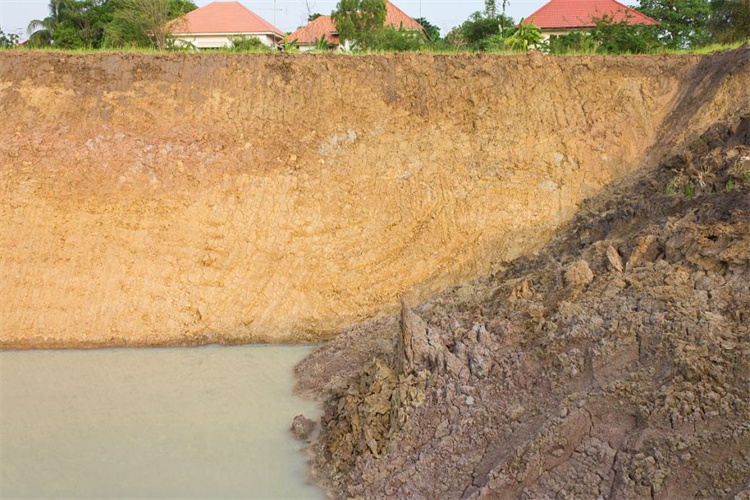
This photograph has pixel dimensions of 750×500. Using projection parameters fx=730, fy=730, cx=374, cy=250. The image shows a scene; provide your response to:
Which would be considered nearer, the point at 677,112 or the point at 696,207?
the point at 696,207

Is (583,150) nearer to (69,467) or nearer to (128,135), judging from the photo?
(128,135)

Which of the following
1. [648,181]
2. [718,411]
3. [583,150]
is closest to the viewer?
[718,411]

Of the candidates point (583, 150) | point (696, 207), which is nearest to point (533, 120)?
point (583, 150)

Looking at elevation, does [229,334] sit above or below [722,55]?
below

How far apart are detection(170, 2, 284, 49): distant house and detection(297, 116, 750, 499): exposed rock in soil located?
23.6 meters

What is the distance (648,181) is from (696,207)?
2.55 meters

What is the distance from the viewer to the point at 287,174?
1221 centimetres

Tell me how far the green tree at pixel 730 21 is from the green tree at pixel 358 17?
9747 mm

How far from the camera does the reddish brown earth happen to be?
552 centimetres

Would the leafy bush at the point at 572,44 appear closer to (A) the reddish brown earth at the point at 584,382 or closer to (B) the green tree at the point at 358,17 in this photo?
(B) the green tree at the point at 358,17

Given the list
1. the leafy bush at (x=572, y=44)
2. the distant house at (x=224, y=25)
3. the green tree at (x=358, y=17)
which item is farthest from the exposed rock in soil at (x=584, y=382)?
the distant house at (x=224, y=25)

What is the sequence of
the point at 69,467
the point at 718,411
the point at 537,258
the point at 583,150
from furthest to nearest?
1. the point at 583,150
2. the point at 537,258
3. the point at 69,467
4. the point at 718,411

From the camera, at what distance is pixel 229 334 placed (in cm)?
1102

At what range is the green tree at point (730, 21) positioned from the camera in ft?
67.1
